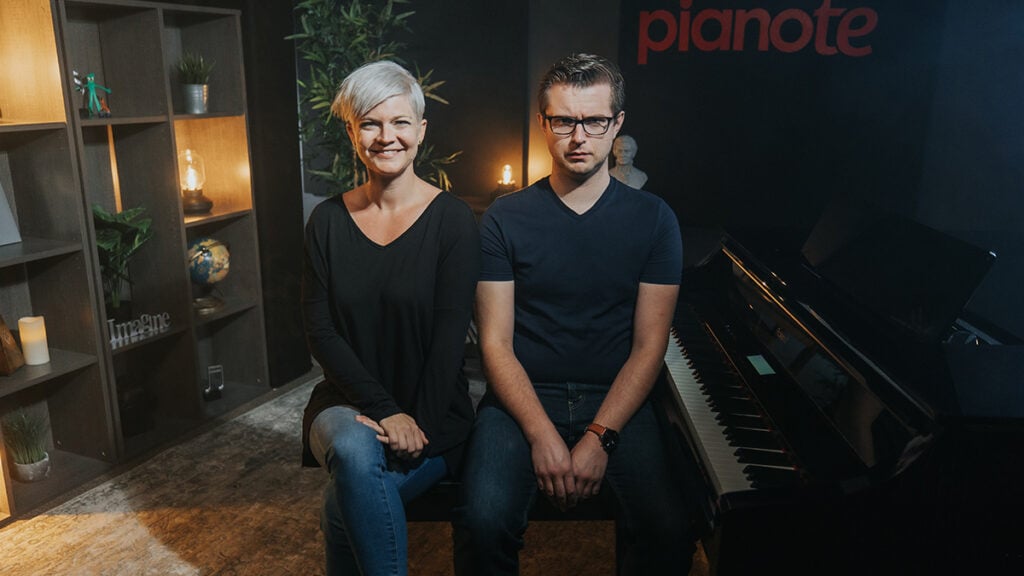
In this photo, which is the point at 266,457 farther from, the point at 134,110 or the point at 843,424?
the point at 843,424

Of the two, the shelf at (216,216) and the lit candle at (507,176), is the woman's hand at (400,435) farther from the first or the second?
the lit candle at (507,176)

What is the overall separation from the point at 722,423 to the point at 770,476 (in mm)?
237

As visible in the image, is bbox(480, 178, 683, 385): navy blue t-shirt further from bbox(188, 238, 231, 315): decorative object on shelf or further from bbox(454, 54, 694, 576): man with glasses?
bbox(188, 238, 231, 315): decorative object on shelf

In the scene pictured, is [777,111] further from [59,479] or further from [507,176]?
[59,479]

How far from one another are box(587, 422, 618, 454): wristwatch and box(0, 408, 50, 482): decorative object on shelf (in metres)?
2.17

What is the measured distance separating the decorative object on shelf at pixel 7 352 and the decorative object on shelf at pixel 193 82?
1.07 metres

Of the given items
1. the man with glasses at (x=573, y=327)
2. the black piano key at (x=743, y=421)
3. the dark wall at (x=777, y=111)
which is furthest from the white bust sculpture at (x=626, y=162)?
the black piano key at (x=743, y=421)

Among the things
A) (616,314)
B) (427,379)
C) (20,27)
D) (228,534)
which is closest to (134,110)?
(20,27)

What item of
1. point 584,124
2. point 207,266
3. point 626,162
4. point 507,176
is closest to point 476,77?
point 507,176

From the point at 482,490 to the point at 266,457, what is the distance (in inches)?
65.9

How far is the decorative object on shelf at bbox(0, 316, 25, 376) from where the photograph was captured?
272 cm

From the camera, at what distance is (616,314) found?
1.94m

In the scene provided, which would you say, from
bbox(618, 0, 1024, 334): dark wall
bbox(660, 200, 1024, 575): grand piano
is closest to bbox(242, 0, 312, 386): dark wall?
bbox(618, 0, 1024, 334): dark wall

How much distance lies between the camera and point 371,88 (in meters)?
1.81
